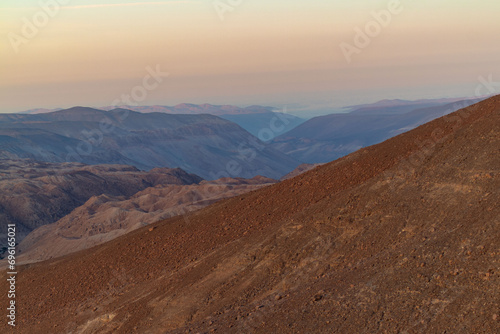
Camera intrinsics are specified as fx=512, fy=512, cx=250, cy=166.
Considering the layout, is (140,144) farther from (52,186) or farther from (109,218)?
(109,218)

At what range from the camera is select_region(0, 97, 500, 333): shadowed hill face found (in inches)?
350

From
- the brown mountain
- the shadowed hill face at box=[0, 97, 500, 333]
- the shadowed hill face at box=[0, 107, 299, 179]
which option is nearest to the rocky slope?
the brown mountain

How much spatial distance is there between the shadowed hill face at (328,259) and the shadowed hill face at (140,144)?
77.4 meters

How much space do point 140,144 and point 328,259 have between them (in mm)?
106773

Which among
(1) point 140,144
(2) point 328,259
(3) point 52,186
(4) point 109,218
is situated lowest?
(4) point 109,218

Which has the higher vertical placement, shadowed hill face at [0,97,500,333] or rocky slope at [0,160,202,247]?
rocky slope at [0,160,202,247]

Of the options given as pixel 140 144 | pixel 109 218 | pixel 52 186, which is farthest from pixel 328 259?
pixel 140 144

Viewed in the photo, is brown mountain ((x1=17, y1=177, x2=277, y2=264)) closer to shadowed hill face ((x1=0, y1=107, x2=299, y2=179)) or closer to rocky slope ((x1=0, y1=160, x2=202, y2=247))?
rocky slope ((x1=0, y1=160, x2=202, y2=247))

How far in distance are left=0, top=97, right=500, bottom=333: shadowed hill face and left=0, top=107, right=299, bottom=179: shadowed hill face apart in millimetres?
77416

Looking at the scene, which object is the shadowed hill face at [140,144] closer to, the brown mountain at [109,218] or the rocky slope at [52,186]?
the rocky slope at [52,186]

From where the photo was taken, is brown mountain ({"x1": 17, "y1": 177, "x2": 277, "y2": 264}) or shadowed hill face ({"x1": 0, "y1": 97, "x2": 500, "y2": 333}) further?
brown mountain ({"x1": 17, "y1": 177, "x2": 277, "y2": 264})

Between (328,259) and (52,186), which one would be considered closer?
(328,259)

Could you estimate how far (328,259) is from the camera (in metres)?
11.1

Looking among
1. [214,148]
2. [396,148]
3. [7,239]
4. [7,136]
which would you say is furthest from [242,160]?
[396,148]
